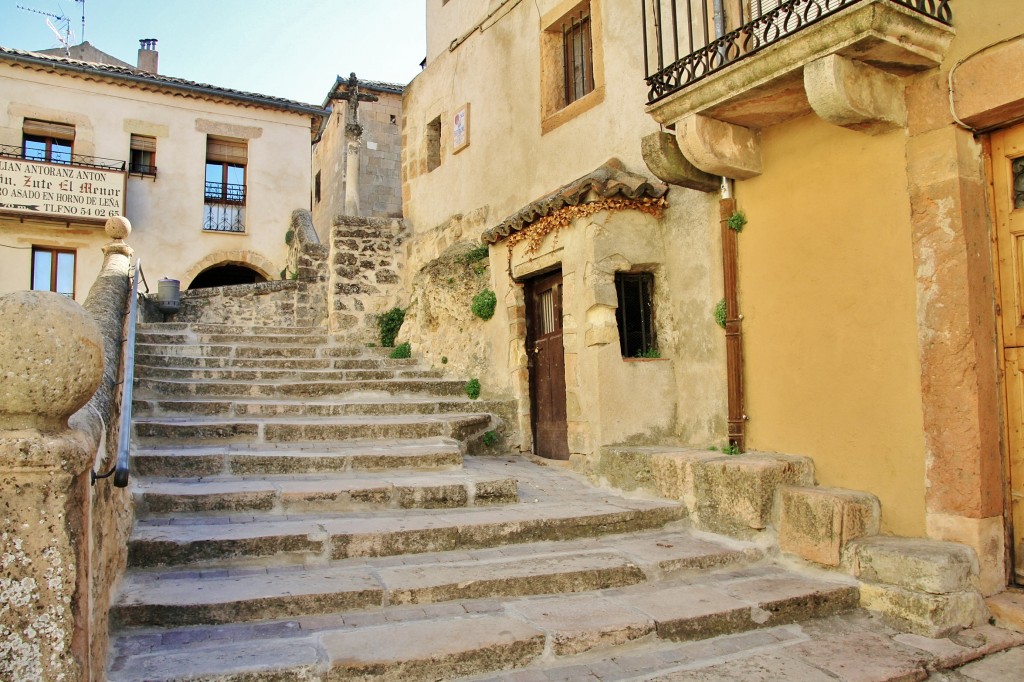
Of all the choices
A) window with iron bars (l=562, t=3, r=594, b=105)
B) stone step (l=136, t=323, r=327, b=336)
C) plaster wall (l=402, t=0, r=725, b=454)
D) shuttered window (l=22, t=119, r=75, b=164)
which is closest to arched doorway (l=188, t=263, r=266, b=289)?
shuttered window (l=22, t=119, r=75, b=164)

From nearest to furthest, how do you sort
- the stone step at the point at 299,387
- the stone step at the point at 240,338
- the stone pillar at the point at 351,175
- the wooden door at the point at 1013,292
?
the wooden door at the point at 1013,292 < the stone step at the point at 299,387 < the stone step at the point at 240,338 < the stone pillar at the point at 351,175

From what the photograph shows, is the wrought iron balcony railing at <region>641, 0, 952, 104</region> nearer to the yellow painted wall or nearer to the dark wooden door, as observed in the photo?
the yellow painted wall

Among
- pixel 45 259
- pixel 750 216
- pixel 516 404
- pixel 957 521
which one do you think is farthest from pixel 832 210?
pixel 45 259

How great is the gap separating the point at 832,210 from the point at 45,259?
53.5 ft

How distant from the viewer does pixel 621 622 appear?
3.42 m

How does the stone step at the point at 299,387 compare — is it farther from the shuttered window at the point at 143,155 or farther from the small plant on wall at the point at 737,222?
the shuttered window at the point at 143,155

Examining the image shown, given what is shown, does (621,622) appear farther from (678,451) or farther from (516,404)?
(516,404)

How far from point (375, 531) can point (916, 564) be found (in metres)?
2.91

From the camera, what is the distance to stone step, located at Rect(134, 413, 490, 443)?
579cm

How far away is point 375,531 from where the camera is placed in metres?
4.14

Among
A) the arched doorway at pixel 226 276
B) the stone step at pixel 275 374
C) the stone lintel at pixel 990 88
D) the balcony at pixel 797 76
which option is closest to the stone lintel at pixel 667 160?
the balcony at pixel 797 76

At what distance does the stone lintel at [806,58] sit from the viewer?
3748 millimetres

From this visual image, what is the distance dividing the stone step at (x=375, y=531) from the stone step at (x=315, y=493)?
11 cm

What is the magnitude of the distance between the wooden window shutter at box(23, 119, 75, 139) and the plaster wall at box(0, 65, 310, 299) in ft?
0.43
